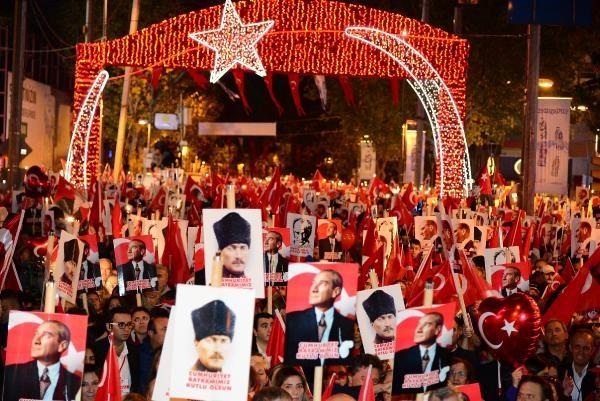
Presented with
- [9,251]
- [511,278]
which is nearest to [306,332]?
[9,251]

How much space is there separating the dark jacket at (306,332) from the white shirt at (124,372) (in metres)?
2.39

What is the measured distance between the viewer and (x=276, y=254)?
13141mm

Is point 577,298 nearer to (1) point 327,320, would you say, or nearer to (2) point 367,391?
(2) point 367,391

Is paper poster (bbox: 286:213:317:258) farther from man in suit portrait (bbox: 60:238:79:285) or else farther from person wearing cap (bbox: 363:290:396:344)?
person wearing cap (bbox: 363:290:396:344)

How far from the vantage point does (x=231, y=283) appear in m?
9.36

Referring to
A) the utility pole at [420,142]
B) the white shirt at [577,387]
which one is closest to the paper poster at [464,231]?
the white shirt at [577,387]

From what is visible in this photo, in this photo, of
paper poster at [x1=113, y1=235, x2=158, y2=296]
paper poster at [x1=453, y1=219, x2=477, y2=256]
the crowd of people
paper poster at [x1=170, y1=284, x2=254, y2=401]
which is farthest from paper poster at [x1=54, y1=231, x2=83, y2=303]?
paper poster at [x1=453, y1=219, x2=477, y2=256]

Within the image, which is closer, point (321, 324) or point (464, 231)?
point (321, 324)

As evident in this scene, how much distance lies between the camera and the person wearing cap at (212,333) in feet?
23.8

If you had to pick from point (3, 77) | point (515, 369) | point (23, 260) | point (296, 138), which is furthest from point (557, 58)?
point (296, 138)

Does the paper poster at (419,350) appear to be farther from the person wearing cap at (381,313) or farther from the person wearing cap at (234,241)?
the person wearing cap at (234,241)

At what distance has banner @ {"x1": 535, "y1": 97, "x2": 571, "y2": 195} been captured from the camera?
27.3 meters

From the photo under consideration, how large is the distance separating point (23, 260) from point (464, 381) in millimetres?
7186

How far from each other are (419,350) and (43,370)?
2.08 m
